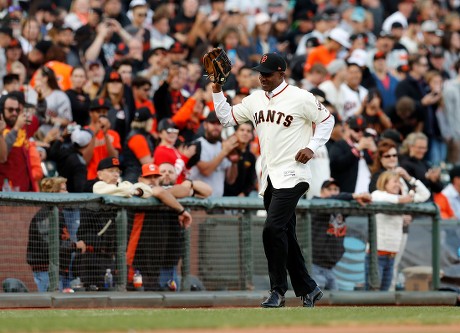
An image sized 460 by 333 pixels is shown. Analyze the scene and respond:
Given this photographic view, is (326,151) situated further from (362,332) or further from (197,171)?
(362,332)

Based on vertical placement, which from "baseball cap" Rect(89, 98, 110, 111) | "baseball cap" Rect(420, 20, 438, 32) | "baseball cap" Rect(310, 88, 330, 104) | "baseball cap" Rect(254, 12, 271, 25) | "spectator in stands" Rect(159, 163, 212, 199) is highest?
"baseball cap" Rect(420, 20, 438, 32)

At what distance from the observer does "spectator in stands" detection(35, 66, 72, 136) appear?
1563cm

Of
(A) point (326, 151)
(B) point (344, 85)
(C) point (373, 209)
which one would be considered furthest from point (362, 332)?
(B) point (344, 85)

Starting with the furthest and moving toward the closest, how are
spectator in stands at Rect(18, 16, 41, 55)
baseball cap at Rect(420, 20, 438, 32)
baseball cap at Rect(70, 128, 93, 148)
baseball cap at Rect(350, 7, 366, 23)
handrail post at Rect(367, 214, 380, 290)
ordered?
baseball cap at Rect(420, 20, 438, 32) → baseball cap at Rect(350, 7, 366, 23) → spectator in stands at Rect(18, 16, 41, 55) → handrail post at Rect(367, 214, 380, 290) → baseball cap at Rect(70, 128, 93, 148)

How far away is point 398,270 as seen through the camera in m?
15.7

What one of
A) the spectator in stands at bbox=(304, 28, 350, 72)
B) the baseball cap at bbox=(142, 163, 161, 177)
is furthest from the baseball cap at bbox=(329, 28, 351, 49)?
the baseball cap at bbox=(142, 163, 161, 177)

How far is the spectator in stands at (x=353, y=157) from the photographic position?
16266 mm

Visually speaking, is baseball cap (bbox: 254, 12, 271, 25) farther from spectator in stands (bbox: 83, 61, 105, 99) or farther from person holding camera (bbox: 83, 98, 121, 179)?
person holding camera (bbox: 83, 98, 121, 179)

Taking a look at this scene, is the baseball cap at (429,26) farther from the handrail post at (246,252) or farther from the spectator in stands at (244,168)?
the handrail post at (246,252)

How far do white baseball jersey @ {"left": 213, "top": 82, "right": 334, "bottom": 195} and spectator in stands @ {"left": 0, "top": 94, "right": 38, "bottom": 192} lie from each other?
11.6 feet

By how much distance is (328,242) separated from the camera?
1480cm

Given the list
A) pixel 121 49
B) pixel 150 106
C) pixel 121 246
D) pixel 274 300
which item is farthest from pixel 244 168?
pixel 274 300

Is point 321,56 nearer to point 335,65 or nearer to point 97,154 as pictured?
point 335,65

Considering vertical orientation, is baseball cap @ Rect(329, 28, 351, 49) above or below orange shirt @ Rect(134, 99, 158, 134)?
above
